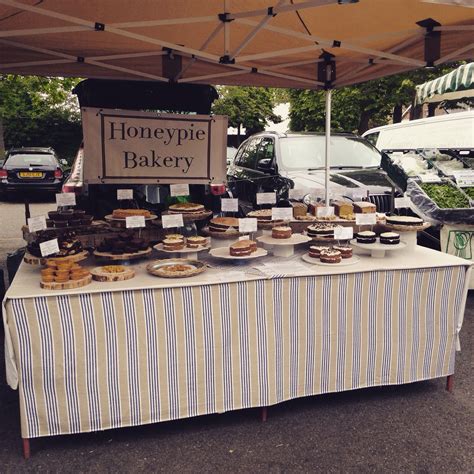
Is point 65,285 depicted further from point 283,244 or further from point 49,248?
point 283,244

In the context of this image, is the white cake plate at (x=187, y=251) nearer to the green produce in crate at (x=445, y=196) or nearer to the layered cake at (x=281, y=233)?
the layered cake at (x=281, y=233)

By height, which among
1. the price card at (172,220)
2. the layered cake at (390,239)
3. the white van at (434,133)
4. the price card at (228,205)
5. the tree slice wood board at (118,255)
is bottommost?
the tree slice wood board at (118,255)

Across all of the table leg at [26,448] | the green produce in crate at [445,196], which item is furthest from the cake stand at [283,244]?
the green produce in crate at [445,196]

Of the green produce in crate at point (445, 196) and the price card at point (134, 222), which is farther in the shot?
the green produce in crate at point (445, 196)

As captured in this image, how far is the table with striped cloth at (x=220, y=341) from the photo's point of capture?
9.29ft

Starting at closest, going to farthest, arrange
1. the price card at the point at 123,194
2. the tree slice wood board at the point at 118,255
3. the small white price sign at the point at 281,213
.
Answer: the tree slice wood board at the point at 118,255 < the small white price sign at the point at 281,213 < the price card at the point at 123,194

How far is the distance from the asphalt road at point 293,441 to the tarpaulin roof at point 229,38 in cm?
258

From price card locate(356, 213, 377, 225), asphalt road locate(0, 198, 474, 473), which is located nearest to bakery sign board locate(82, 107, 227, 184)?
price card locate(356, 213, 377, 225)

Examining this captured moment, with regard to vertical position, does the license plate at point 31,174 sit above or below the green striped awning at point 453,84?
below

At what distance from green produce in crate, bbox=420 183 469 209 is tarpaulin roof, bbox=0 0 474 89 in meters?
1.99

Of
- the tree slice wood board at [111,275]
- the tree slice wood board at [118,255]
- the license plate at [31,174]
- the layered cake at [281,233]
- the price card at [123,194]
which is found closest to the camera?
the tree slice wood board at [111,275]

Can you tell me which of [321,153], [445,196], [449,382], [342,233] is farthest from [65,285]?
[321,153]

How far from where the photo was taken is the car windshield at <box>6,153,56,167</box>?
14102 millimetres

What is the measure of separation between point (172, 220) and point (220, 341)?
1068 millimetres
